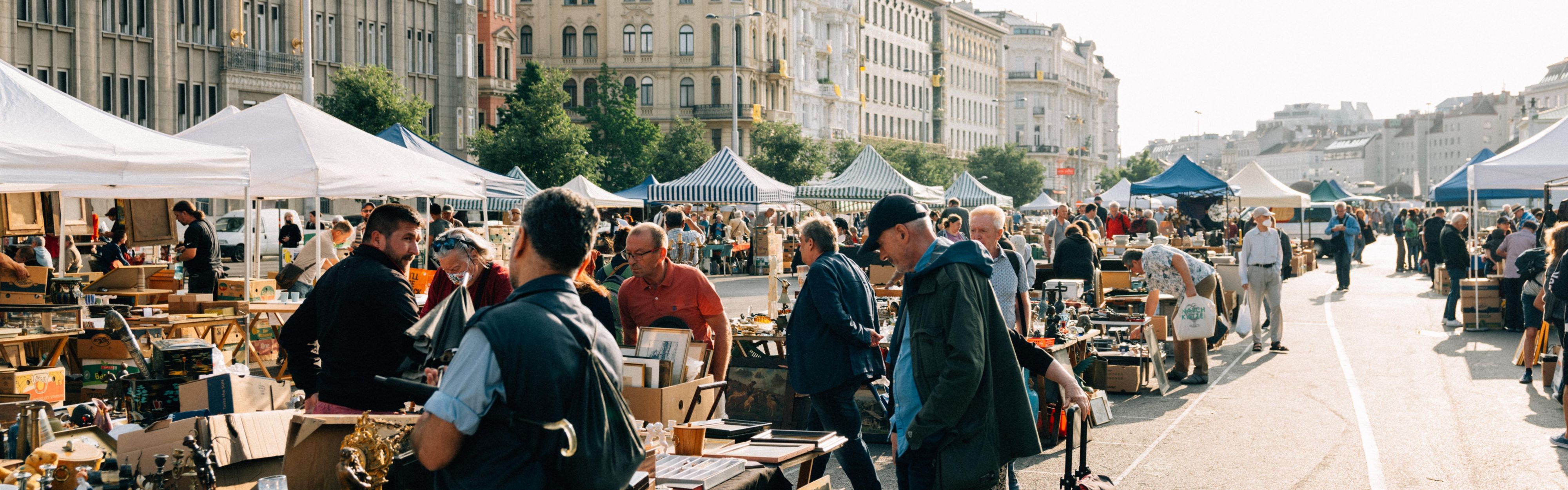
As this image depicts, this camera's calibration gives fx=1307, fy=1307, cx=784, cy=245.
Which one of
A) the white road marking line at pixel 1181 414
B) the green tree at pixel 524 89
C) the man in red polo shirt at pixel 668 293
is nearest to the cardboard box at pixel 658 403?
the man in red polo shirt at pixel 668 293

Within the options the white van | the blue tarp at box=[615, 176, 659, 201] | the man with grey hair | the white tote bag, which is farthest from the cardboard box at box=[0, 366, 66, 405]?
the blue tarp at box=[615, 176, 659, 201]

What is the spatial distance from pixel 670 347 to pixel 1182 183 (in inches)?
884

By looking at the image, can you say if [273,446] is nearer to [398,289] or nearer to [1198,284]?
[398,289]

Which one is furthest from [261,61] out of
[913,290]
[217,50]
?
[913,290]

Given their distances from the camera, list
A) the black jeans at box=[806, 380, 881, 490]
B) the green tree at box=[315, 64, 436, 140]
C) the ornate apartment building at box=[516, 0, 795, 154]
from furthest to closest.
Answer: the ornate apartment building at box=[516, 0, 795, 154] → the green tree at box=[315, 64, 436, 140] → the black jeans at box=[806, 380, 881, 490]

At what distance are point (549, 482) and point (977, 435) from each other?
1866 mm

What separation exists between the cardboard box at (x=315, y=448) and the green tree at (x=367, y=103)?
3636cm

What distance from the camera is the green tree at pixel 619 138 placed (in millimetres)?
59688

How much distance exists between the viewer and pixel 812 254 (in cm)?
677

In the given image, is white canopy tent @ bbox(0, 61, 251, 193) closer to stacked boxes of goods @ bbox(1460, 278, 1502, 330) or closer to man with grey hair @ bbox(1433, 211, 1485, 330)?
stacked boxes of goods @ bbox(1460, 278, 1502, 330)

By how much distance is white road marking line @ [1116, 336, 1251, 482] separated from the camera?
26.5ft

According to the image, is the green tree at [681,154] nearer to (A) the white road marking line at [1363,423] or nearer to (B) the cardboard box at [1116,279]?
(B) the cardboard box at [1116,279]

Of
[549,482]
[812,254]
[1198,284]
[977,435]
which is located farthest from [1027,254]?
[549,482]

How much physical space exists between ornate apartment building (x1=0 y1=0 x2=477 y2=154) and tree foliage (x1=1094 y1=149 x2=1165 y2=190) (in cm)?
7783
